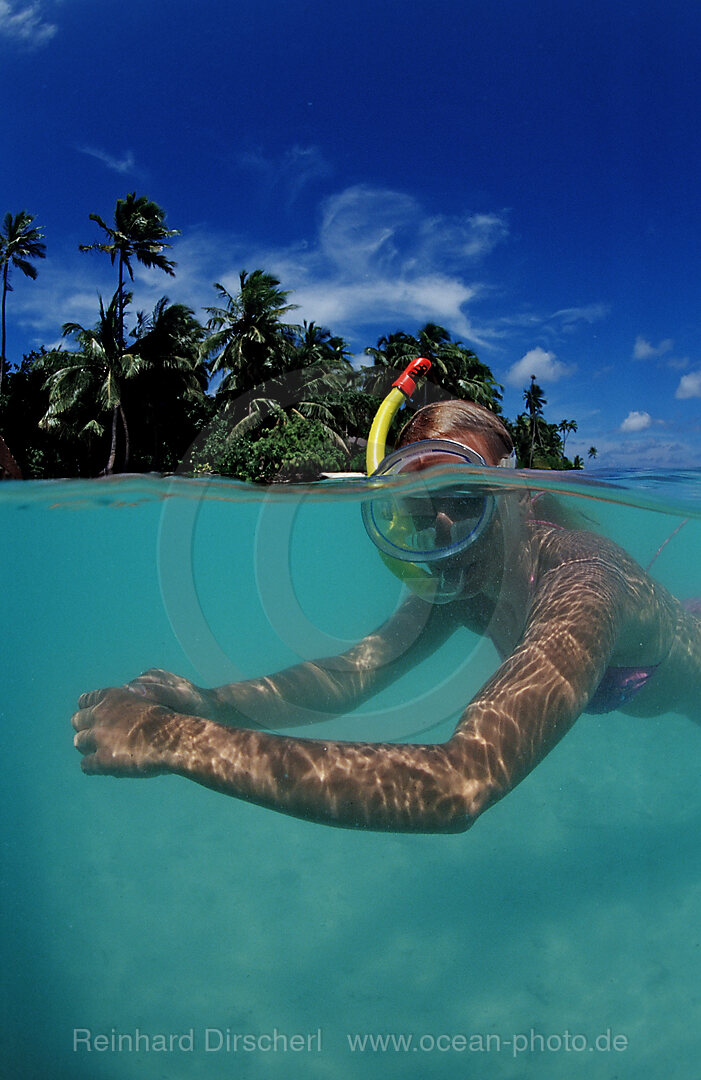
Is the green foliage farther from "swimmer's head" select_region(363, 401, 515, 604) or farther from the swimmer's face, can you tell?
the swimmer's face

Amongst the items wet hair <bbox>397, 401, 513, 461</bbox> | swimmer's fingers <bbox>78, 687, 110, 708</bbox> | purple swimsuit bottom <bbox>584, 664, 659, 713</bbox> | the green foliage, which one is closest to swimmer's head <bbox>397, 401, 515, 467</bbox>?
wet hair <bbox>397, 401, 513, 461</bbox>

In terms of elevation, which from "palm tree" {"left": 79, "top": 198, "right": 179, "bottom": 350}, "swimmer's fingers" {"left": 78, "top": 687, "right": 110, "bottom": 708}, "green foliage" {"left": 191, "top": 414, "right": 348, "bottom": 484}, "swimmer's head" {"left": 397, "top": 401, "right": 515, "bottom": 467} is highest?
"palm tree" {"left": 79, "top": 198, "right": 179, "bottom": 350}

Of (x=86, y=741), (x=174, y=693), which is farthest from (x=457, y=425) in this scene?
(x=86, y=741)

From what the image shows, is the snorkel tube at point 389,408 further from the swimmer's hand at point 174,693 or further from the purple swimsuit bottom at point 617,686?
the purple swimsuit bottom at point 617,686

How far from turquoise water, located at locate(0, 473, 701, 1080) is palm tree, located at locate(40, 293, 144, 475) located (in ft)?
92.6

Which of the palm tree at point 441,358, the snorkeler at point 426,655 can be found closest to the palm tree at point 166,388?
the palm tree at point 441,358

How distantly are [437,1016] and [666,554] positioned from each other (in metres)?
8.28

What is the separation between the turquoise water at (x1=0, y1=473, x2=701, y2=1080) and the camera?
13.8 feet

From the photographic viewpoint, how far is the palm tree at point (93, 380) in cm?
3662

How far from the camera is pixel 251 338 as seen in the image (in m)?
39.4

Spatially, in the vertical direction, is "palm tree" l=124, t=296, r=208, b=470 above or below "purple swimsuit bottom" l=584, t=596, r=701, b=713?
above

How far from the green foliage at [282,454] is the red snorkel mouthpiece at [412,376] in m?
27.9

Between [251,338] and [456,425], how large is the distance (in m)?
38.0

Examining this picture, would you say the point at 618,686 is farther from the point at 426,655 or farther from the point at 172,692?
the point at 172,692
